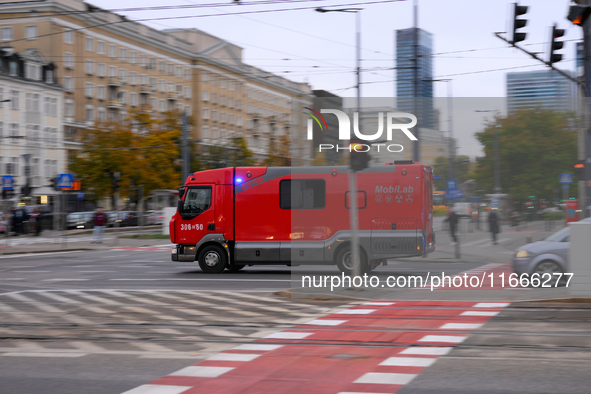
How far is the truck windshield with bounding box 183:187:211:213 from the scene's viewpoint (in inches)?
760

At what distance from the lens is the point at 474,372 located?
6758 mm

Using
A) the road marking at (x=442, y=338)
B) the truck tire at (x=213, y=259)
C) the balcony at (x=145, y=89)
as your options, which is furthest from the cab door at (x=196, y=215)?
the balcony at (x=145, y=89)

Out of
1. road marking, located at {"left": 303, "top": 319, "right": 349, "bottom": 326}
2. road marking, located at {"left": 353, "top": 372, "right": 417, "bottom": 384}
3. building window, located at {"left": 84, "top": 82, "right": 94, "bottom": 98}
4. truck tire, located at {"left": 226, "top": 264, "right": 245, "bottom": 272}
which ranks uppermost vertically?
building window, located at {"left": 84, "top": 82, "right": 94, "bottom": 98}

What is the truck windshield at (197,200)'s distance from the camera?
63.4 feet

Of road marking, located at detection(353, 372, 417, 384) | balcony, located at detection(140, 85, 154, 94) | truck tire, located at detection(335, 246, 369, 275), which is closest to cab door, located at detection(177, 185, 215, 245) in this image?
truck tire, located at detection(335, 246, 369, 275)

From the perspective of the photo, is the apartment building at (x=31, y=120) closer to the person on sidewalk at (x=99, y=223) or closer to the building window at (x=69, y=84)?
the building window at (x=69, y=84)

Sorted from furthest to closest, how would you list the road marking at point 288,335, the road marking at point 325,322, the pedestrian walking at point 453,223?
the pedestrian walking at point 453,223 < the road marking at point 325,322 < the road marking at point 288,335

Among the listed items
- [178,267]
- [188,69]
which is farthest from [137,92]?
[178,267]

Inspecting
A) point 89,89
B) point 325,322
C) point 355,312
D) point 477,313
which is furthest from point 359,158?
point 89,89

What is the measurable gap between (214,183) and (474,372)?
13207 millimetres

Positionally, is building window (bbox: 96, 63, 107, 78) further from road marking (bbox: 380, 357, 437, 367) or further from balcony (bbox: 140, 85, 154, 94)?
road marking (bbox: 380, 357, 437, 367)

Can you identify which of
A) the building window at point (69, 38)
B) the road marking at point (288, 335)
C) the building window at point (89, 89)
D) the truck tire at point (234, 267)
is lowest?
the truck tire at point (234, 267)

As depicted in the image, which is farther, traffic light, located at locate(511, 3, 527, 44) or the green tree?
the green tree

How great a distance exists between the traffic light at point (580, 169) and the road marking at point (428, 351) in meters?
9.69
